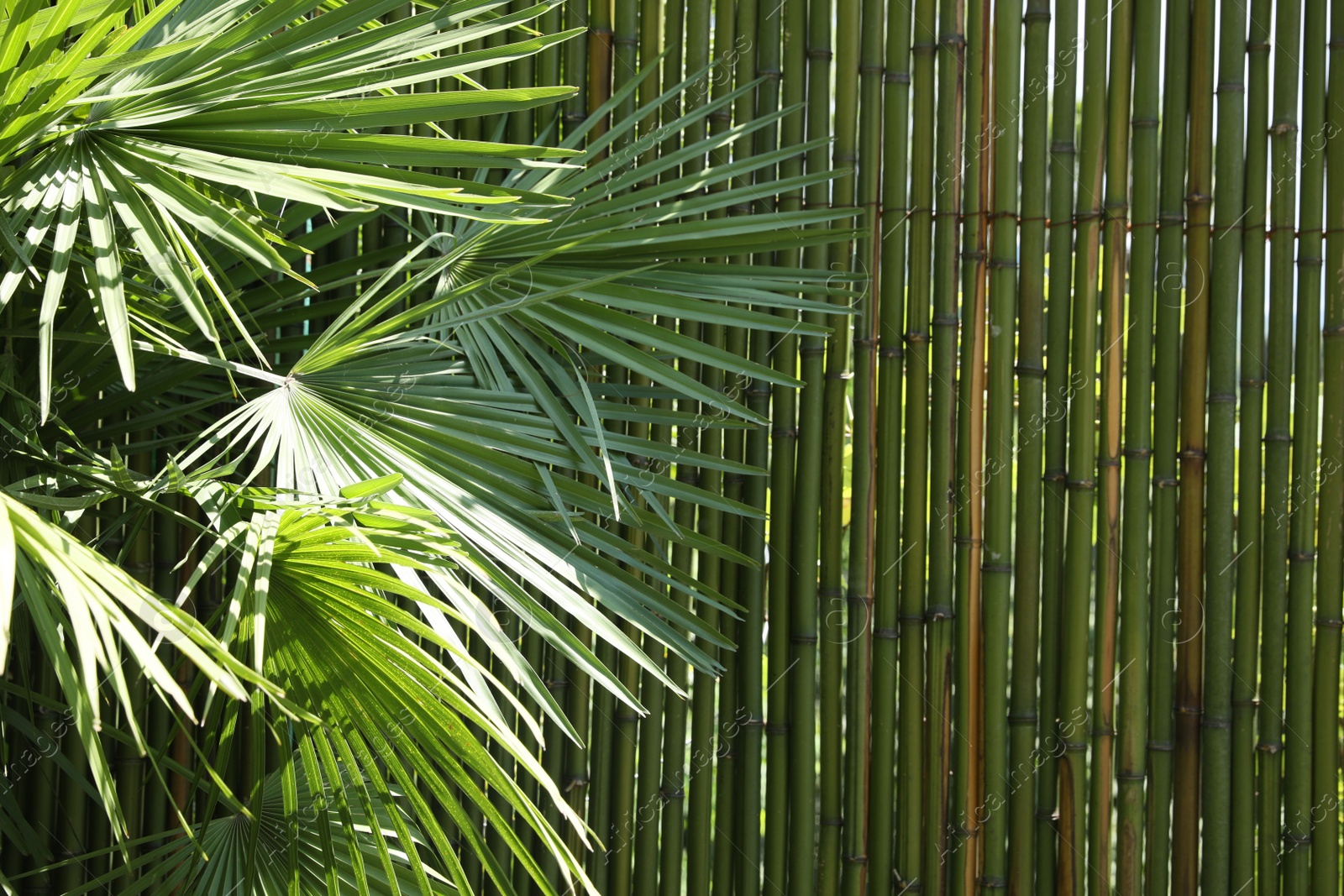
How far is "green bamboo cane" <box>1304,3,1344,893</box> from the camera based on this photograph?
1.47 meters

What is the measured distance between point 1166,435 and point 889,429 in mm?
391

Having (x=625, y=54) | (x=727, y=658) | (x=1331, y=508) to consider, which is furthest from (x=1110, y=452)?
(x=625, y=54)

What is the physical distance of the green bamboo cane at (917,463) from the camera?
1.52m

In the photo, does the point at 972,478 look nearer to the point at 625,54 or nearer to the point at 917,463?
the point at 917,463

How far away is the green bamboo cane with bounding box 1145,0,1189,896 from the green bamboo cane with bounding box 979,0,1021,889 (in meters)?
0.20

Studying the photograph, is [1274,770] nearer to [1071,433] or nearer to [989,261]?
[1071,433]

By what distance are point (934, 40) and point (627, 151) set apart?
524 mm

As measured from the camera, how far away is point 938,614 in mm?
1521

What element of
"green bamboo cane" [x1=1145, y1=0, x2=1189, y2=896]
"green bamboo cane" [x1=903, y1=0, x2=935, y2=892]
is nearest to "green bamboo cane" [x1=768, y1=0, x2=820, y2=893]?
"green bamboo cane" [x1=903, y1=0, x2=935, y2=892]

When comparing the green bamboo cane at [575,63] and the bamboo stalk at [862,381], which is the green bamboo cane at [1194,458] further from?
the green bamboo cane at [575,63]

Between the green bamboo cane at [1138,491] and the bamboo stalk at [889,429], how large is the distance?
0.30m

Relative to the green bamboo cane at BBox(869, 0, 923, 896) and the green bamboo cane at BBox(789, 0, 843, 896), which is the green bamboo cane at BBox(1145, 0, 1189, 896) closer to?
the green bamboo cane at BBox(869, 0, 923, 896)

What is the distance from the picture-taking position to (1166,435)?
4.94 ft

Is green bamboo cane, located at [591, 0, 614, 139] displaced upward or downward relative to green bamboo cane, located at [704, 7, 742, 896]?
upward
